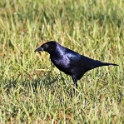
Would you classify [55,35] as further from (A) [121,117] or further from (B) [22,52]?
(A) [121,117]

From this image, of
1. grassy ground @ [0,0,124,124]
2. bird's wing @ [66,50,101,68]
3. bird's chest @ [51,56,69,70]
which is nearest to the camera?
grassy ground @ [0,0,124,124]

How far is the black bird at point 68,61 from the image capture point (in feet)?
17.3

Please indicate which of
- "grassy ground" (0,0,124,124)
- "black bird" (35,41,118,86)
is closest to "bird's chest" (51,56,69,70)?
"black bird" (35,41,118,86)

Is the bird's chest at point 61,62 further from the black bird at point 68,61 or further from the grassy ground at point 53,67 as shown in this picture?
the grassy ground at point 53,67

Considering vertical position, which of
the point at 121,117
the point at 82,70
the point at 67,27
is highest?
the point at 67,27

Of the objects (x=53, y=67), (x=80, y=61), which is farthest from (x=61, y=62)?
(x=53, y=67)

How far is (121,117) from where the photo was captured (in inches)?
178

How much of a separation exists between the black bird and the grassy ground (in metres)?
0.11

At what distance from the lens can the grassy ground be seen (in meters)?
4.71

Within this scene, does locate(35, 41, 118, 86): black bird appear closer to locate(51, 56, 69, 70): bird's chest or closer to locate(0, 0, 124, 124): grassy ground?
locate(51, 56, 69, 70): bird's chest

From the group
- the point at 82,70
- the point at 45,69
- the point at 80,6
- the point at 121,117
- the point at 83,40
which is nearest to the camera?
the point at 121,117

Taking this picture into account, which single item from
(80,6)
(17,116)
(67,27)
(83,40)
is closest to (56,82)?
(17,116)

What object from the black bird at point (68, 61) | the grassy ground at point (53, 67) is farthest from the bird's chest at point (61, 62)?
the grassy ground at point (53, 67)

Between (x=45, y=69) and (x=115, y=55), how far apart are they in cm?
83
